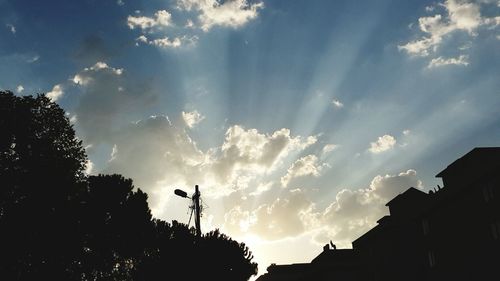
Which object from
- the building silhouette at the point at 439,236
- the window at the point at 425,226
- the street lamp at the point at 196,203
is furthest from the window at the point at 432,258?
the street lamp at the point at 196,203

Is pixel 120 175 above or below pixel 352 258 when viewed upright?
above

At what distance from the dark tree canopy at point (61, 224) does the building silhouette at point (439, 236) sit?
49.6ft

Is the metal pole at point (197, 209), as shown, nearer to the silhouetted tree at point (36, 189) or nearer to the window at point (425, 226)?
the silhouetted tree at point (36, 189)

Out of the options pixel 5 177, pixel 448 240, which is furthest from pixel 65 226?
pixel 448 240

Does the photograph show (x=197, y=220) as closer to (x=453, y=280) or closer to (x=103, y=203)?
(x=103, y=203)

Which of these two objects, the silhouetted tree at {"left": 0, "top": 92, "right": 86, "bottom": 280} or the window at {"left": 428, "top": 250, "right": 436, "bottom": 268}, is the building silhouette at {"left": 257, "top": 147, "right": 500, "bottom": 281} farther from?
the silhouetted tree at {"left": 0, "top": 92, "right": 86, "bottom": 280}

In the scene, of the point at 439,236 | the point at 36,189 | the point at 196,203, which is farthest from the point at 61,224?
the point at 439,236

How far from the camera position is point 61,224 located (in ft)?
98.8

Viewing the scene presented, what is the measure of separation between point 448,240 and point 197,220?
69.1 feet

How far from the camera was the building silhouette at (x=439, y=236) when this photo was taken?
2925 cm

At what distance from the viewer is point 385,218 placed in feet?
142

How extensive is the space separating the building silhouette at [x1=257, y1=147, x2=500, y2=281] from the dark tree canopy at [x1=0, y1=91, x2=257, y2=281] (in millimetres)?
15125

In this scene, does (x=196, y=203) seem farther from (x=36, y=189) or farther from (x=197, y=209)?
(x=36, y=189)

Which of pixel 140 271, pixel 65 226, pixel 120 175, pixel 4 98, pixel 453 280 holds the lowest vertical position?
pixel 453 280
